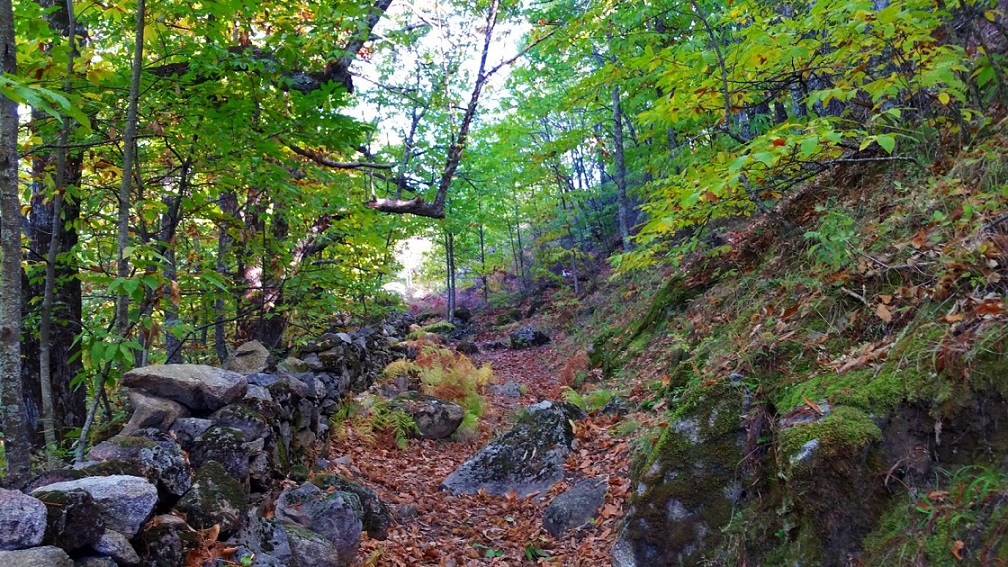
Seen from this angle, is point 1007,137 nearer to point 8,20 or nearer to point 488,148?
point 8,20

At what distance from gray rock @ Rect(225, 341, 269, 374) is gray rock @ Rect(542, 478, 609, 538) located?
12.4 ft

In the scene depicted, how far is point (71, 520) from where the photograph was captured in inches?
94.4

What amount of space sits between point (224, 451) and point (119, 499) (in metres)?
1.31

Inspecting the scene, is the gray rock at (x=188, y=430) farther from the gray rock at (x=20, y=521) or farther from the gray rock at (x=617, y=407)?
the gray rock at (x=617, y=407)

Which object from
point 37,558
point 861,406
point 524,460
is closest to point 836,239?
point 861,406

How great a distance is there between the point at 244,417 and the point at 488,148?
16.0 m

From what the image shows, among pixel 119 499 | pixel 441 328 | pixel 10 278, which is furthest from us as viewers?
pixel 441 328

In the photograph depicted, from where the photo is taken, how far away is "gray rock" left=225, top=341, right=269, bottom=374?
256 inches

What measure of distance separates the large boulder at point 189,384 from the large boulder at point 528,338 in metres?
12.2

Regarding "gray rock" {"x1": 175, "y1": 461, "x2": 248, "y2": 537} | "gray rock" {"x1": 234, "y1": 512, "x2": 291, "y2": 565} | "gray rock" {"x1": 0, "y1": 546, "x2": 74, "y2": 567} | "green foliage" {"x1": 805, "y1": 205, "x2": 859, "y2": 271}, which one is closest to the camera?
"gray rock" {"x1": 0, "y1": 546, "x2": 74, "y2": 567}

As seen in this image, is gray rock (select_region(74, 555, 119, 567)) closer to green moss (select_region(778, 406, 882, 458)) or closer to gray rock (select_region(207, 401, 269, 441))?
gray rock (select_region(207, 401, 269, 441))

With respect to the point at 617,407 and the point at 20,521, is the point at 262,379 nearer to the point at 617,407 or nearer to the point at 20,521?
the point at 20,521

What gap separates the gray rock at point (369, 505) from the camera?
4980mm

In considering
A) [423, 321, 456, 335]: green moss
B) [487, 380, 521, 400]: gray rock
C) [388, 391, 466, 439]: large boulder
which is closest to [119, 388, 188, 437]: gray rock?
[388, 391, 466, 439]: large boulder
